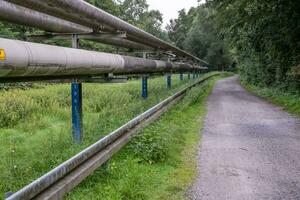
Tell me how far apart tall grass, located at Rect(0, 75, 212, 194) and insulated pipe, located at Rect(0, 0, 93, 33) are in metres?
2.13

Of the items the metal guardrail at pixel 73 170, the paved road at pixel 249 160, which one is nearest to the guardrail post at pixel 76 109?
the metal guardrail at pixel 73 170

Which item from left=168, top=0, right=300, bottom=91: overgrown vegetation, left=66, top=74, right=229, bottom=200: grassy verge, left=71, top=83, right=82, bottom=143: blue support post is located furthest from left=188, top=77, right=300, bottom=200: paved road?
left=168, top=0, right=300, bottom=91: overgrown vegetation

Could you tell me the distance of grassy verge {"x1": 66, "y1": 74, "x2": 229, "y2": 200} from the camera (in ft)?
17.4

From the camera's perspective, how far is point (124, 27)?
915 cm

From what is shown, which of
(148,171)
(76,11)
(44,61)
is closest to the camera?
(44,61)

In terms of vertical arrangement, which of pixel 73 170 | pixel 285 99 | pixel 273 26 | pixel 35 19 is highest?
pixel 273 26

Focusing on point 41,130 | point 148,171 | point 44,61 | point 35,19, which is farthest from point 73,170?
point 41,130

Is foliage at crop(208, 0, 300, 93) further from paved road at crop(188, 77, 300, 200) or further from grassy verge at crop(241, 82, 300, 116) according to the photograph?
paved road at crop(188, 77, 300, 200)

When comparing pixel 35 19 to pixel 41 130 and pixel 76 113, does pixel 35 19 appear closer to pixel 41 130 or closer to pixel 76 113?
pixel 76 113

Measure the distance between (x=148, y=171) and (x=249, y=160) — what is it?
231 centimetres

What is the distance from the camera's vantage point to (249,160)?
7613mm

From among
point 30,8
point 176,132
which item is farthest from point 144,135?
point 30,8

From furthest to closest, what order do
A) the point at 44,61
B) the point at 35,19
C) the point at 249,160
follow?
the point at 249,160, the point at 35,19, the point at 44,61

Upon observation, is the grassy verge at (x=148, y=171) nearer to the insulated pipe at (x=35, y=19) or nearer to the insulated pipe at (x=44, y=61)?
the insulated pipe at (x=44, y=61)
